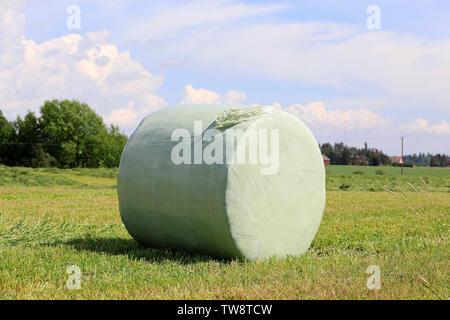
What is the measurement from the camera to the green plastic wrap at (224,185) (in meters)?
6.21

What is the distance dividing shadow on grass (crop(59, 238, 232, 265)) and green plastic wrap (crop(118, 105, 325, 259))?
11cm

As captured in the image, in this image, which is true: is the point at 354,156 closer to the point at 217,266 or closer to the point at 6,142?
the point at 6,142

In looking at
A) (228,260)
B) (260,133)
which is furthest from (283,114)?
(228,260)

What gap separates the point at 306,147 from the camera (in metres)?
7.14

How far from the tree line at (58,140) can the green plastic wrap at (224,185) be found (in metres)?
54.9

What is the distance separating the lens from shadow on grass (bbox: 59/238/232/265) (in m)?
6.63

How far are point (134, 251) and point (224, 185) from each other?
2.09m

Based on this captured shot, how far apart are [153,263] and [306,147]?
8.73 feet

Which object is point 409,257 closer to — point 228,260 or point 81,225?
point 228,260

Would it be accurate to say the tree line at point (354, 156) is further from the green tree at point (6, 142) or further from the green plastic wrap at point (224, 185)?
the green plastic wrap at point (224, 185)

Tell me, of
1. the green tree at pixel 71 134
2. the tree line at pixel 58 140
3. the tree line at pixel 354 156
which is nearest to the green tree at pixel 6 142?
the tree line at pixel 58 140

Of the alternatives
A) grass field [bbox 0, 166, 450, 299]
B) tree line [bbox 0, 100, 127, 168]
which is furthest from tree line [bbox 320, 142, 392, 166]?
grass field [bbox 0, 166, 450, 299]

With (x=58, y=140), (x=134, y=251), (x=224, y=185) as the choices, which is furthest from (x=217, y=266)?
(x=58, y=140)

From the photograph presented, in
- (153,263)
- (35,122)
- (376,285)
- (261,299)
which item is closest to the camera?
(261,299)
